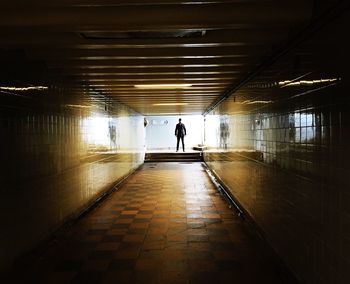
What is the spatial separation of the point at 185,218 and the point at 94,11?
3567mm

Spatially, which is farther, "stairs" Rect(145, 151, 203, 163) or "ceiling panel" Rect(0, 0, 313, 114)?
"stairs" Rect(145, 151, 203, 163)

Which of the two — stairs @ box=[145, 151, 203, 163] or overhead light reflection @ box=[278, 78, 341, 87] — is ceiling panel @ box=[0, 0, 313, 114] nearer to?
overhead light reflection @ box=[278, 78, 341, 87]

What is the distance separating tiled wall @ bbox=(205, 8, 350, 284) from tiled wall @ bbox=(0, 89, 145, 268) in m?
2.48

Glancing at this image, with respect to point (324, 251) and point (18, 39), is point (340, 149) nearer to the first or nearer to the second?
point (324, 251)

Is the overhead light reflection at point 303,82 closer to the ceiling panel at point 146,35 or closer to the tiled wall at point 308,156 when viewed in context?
the tiled wall at point 308,156

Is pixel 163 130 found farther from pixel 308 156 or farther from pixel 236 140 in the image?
pixel 308 156

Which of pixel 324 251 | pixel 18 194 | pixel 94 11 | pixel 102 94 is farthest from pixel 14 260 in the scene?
pixel 102 94

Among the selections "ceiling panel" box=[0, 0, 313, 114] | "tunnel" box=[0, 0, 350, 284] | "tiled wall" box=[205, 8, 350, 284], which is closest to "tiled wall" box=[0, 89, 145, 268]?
"tunnel" box=[0, 0, 350, 284]

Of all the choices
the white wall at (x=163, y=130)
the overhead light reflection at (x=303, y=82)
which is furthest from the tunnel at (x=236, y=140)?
the white wall at (x=163, y=130)

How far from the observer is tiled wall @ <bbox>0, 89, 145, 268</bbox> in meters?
3.42

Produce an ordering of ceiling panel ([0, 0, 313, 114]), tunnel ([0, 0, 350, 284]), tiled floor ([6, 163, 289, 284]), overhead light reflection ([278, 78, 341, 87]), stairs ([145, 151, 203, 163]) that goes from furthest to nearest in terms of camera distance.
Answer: stairs ([145, 151, 203, 163])
tiled floor ([6, 163, 289, 284])
ceiling panel ([0, 0, 313, 114])
tunnel ([0, 0, 350, 284])
overhead light reflection ([278, 78, 341, 87])

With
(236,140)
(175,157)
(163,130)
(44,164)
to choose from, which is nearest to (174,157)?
(175,157)

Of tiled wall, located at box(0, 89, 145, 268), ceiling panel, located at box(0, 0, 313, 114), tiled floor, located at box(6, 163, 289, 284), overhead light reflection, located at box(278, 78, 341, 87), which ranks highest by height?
ceiling panel, located at box(0, 0, 313, 114)

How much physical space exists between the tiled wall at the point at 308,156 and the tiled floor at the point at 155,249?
43cm
